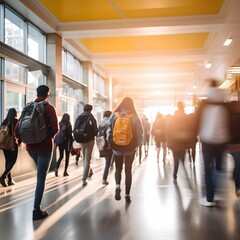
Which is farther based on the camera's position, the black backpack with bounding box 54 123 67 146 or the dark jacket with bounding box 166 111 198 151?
the black backpack with bounding box 54 123 67 146

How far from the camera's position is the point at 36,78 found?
919cm

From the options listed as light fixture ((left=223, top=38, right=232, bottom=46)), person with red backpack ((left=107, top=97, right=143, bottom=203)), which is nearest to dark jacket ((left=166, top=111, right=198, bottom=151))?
person with red backpack ((left=107, top=97, right=143, bottom=203))

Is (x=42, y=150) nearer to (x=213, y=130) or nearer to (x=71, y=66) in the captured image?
(x=213, y=130)

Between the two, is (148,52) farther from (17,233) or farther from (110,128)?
(17,233)

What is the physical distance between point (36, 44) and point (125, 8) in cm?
293

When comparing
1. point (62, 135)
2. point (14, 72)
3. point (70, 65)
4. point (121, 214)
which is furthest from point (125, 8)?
point (121, 214)

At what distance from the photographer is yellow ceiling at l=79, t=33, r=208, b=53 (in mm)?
10539

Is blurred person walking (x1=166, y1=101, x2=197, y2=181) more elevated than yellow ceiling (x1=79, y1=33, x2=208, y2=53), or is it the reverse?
yellow ceiling (x1=79, y1=33, x2=208, y2=53)

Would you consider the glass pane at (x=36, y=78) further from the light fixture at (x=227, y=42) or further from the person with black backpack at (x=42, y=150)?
the light fixture at (x=227, y=42)

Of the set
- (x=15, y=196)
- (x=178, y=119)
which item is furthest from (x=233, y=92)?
(x=15, y=196)

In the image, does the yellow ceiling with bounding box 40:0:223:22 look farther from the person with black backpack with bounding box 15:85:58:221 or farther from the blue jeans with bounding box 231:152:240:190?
the person with black backpack with bounding box 15:85:58:221

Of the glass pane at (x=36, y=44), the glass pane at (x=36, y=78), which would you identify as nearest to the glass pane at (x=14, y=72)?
the glass pane at (x=36, y=78)

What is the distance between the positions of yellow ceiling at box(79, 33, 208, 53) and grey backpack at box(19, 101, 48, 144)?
7176 millimetres

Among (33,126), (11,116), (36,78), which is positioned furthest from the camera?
(36,78)
